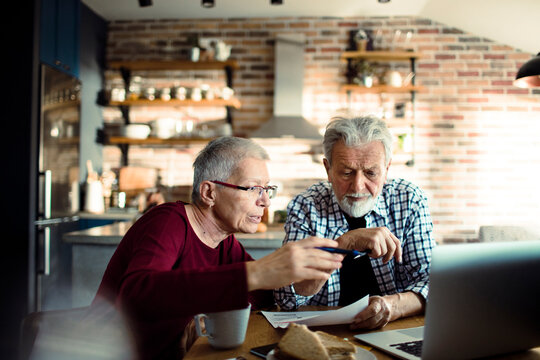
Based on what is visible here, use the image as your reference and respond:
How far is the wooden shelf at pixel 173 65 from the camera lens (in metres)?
4.43

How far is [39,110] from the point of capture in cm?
332

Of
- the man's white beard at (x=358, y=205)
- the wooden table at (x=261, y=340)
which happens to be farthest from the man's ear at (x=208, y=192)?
Answer: the man's white beard at (x=358, y=205)

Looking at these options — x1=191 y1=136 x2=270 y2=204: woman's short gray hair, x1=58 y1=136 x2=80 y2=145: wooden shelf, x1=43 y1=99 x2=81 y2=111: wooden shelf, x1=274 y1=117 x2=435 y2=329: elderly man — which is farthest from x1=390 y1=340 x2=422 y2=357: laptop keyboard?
x1=58 y1=136 x2=80 y2=145: wooden shelf

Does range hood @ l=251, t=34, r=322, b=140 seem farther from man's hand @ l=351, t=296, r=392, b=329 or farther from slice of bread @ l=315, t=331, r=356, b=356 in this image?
slice of bread @ l=315, t=331, r=356, b=356

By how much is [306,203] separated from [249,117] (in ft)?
Result: 9.98

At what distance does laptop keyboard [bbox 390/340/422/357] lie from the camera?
98 cm

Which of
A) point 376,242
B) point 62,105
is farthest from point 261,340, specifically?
point 62,105

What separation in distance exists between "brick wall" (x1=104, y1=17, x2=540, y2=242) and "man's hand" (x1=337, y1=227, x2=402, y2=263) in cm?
323

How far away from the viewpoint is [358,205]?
5.40ft

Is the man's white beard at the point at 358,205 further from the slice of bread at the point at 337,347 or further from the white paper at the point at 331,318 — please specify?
the slice of bread at the point at 337,347

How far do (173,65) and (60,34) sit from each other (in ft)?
3.69

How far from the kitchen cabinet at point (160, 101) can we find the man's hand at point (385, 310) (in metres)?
3.31

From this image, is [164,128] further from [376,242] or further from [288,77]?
[376,242]

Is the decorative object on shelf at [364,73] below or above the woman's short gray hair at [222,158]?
above
